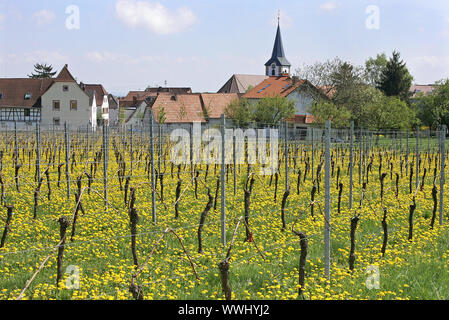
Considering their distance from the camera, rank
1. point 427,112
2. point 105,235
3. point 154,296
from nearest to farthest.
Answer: point 154,296
point 105,235
point 427,112

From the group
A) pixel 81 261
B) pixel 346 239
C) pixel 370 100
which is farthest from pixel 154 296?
pixel 370 100

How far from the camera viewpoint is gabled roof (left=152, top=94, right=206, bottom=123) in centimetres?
5600

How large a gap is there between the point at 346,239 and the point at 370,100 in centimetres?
3957

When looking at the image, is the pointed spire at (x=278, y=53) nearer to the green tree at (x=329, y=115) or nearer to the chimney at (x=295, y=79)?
the chimney at (x=295, y=79)

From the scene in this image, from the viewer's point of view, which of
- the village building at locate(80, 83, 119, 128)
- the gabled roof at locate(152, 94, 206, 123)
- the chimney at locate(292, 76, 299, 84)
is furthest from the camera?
the village building at locate(80, 83, 119, 128)

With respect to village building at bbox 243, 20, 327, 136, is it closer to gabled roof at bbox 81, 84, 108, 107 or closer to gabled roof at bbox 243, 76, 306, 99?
gabled roof at bbox 243, 76, 306, 99

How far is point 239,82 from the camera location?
9806 cm

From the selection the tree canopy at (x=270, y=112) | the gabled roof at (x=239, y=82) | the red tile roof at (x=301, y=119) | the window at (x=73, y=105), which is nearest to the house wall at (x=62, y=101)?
the window at (x=73, y=105)

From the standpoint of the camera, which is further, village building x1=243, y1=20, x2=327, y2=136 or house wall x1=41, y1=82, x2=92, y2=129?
house wall x1=41, y1=82, x2=92, y2=129

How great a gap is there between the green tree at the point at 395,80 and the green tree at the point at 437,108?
17.6 ft

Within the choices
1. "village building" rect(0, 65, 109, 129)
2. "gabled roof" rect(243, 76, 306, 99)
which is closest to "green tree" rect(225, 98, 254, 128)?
"gabled roof" rect(243, 76, 306, 99)

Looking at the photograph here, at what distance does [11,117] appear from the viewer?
174 ft

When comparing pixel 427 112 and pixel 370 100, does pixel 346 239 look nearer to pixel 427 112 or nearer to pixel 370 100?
pixel 370 100

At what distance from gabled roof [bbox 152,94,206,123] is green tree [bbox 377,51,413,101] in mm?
23952
